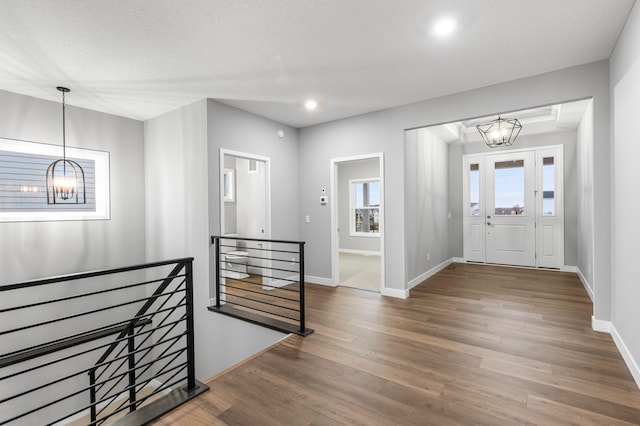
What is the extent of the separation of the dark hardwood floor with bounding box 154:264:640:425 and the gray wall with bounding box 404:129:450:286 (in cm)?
123

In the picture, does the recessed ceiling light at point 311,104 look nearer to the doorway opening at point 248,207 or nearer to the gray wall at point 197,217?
the doorway opening at point 248,207

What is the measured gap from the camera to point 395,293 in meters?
4.43

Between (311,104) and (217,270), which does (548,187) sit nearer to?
(311,104)

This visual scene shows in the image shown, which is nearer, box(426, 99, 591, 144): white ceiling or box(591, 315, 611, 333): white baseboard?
box(591, 315, 611, 333): white baseboard

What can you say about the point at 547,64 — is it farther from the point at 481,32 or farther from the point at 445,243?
the point at 445,243

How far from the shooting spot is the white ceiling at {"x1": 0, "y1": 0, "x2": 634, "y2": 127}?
229 centimetres

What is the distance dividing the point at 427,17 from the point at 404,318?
297cm

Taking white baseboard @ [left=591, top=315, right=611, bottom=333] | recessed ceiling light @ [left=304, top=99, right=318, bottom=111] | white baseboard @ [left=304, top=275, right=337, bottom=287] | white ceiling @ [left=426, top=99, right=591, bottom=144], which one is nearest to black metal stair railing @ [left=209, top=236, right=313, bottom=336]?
white baseboard @ [left=304, top=275, right=337, bottom=287]

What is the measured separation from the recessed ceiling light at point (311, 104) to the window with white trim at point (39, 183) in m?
3.13

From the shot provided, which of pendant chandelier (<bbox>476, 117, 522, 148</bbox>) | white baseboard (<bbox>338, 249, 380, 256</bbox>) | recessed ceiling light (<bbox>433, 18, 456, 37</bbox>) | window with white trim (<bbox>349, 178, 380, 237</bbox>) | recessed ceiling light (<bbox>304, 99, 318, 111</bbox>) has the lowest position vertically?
white baseboard (<bbox>338, 249, 380, 256</bbox>)

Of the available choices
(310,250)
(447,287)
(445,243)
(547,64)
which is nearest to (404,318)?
(447,287)

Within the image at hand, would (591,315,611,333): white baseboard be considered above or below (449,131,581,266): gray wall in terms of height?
below

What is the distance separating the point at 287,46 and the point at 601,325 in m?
4.07

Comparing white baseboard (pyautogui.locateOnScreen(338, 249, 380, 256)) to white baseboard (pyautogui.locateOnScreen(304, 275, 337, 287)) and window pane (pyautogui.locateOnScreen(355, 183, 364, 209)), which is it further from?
white baseboard (pyautogui.locateOnScreen(304, 275, 337, 287))
